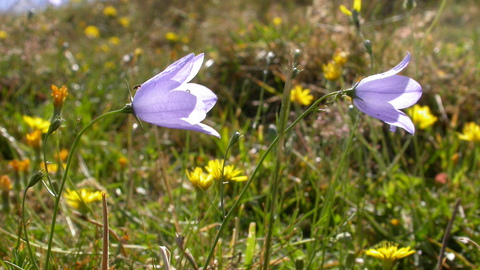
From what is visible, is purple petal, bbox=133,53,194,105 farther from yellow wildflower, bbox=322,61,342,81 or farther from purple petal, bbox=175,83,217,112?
yellow wildflower, bbox=322,61,342,81

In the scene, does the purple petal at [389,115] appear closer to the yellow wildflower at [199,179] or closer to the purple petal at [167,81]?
the purple petal at [167,81]

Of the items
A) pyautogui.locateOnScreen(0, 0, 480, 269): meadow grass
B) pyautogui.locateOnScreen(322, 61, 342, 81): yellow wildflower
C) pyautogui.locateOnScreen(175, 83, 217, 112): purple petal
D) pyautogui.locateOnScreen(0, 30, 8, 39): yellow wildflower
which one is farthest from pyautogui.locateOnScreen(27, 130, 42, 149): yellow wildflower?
pyautogui.locateOnScreen(0, 30, 8, 39): yellow wildflower

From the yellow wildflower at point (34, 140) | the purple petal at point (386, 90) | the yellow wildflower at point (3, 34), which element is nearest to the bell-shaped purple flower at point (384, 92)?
the purple petal at point (386, 90)

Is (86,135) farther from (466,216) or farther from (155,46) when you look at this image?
(155,46)

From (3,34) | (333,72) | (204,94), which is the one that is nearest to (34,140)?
(204,94)

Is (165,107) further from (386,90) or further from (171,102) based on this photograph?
(386,90)

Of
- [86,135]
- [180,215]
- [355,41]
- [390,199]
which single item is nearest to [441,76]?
[355,41]
